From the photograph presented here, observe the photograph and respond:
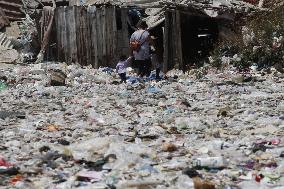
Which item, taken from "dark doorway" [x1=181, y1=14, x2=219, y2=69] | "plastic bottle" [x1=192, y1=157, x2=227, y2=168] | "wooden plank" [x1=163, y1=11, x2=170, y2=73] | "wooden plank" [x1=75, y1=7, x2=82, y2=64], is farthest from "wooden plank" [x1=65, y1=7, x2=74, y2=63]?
"plastic bottle" [x1=192, y1=157, x2=227, y2=168]

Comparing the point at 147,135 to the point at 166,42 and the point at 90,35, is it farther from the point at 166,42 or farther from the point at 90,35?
the point at 90,35

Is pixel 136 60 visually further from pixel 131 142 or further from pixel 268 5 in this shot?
pixel 131 142

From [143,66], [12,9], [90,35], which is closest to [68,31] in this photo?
[90,35]

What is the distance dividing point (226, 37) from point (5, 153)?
9037 mm

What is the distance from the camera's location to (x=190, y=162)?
418cm

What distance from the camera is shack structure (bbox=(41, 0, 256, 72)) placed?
12.5 meters

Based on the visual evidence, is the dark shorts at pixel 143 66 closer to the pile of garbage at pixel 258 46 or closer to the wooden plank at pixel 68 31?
the pile of garbage at pixel 258 46

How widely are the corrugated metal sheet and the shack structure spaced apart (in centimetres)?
371

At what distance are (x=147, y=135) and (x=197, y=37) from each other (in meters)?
9.23

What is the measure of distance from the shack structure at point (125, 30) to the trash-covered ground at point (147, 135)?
2.55 metres

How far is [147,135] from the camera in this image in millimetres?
5355

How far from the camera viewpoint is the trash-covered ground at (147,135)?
3.83 metres

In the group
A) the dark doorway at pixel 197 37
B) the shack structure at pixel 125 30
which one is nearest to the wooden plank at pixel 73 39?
the shack structure at pixel 125 30

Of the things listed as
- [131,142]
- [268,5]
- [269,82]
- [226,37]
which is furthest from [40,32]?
[131,142]
